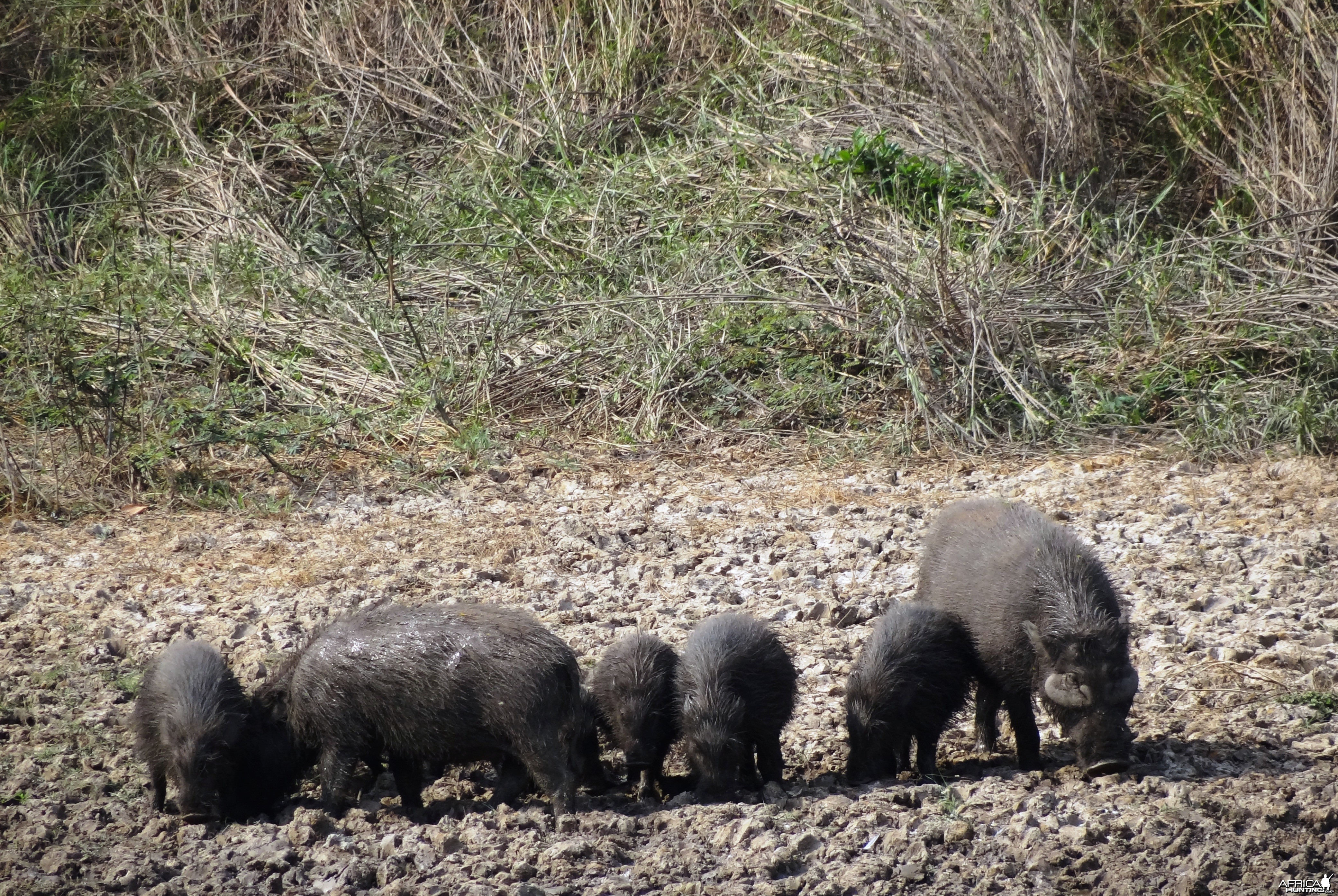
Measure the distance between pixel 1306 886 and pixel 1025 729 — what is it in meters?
0.96

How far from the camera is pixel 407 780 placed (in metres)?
4.31

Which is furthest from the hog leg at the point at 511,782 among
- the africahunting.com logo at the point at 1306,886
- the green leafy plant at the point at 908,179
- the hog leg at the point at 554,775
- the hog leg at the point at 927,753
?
the green leafy plant at the point at 908,179

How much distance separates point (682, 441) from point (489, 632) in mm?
3862

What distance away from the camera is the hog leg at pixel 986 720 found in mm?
4664

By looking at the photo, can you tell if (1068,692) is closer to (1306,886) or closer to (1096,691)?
(1096,691)

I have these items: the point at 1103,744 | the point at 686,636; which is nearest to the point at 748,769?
the point at 686,636

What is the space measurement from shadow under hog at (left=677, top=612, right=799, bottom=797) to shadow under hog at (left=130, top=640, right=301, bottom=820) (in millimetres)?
1309

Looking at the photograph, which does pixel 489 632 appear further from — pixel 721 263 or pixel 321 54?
pixel 321 54

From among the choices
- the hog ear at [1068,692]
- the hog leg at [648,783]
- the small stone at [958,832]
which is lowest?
the hog leg at [648,783]

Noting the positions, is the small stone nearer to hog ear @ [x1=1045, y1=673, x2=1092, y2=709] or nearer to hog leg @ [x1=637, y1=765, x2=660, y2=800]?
hog ear @ [x1=1045, y1=673, x2=1092, y2=709]

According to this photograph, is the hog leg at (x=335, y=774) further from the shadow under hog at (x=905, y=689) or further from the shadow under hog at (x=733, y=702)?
the shadow under hog at (x=905, y=689)

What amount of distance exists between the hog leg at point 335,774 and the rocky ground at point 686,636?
96 millimetres

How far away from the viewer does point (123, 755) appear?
454 centimetres

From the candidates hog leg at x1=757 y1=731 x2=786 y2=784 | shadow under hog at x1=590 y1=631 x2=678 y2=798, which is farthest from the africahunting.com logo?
shadow under hog at x1=590 y1=631 x2=678 y2=798
